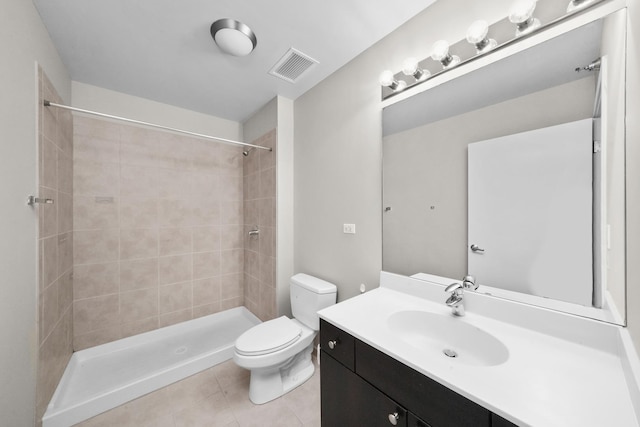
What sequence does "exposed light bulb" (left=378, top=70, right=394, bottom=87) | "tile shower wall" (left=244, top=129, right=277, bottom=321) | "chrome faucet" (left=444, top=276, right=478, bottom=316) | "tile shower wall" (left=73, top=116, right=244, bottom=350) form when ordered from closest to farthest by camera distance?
"chrome faucet" (left=444, top=276, right=478, bottom=316) < "exposed light bulb" (left=378, top=70, right=394, bottom=87) < "tile shower wall" (left=73, top=116, right=244, bottom=350) < "tile shower wall" (left=244, top=129, right=277, bottom=321)

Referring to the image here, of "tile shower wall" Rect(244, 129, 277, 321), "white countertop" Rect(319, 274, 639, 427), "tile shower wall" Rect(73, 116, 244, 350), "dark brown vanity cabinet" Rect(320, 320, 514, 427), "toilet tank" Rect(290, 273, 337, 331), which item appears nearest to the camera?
"white countertop" Rect(319, 274, 639, 427)

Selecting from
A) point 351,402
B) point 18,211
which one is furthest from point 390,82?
point 18,211

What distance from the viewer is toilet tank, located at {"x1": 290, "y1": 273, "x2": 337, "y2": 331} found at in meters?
1.68

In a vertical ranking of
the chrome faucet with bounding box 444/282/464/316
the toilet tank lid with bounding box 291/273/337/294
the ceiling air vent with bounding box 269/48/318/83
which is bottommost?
the toilet tank lid with bounding box 291/273/337/294

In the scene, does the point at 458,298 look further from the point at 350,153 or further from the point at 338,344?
the point at 350,153

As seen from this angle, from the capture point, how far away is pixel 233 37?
1.35 m

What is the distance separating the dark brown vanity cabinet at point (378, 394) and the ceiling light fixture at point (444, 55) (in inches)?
53.4

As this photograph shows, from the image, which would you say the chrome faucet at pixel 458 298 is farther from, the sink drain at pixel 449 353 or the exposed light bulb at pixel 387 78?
the exposed light bulb at pixel 387 78

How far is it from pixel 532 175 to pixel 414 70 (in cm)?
79

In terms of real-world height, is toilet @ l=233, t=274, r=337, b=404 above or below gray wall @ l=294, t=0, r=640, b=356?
below

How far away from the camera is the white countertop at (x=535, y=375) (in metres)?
0.52

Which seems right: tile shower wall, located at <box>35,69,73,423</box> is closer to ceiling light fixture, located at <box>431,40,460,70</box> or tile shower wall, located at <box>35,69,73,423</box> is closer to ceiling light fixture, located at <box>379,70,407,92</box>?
ceiling light fixture, located at <box>379,70,407,92</box>

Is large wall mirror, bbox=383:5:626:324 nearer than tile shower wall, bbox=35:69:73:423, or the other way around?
large wall mirror, bbox=383:5:626:324

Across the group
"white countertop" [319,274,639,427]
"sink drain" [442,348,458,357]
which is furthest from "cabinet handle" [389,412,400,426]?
"sink drain" [442,348,458,357]
